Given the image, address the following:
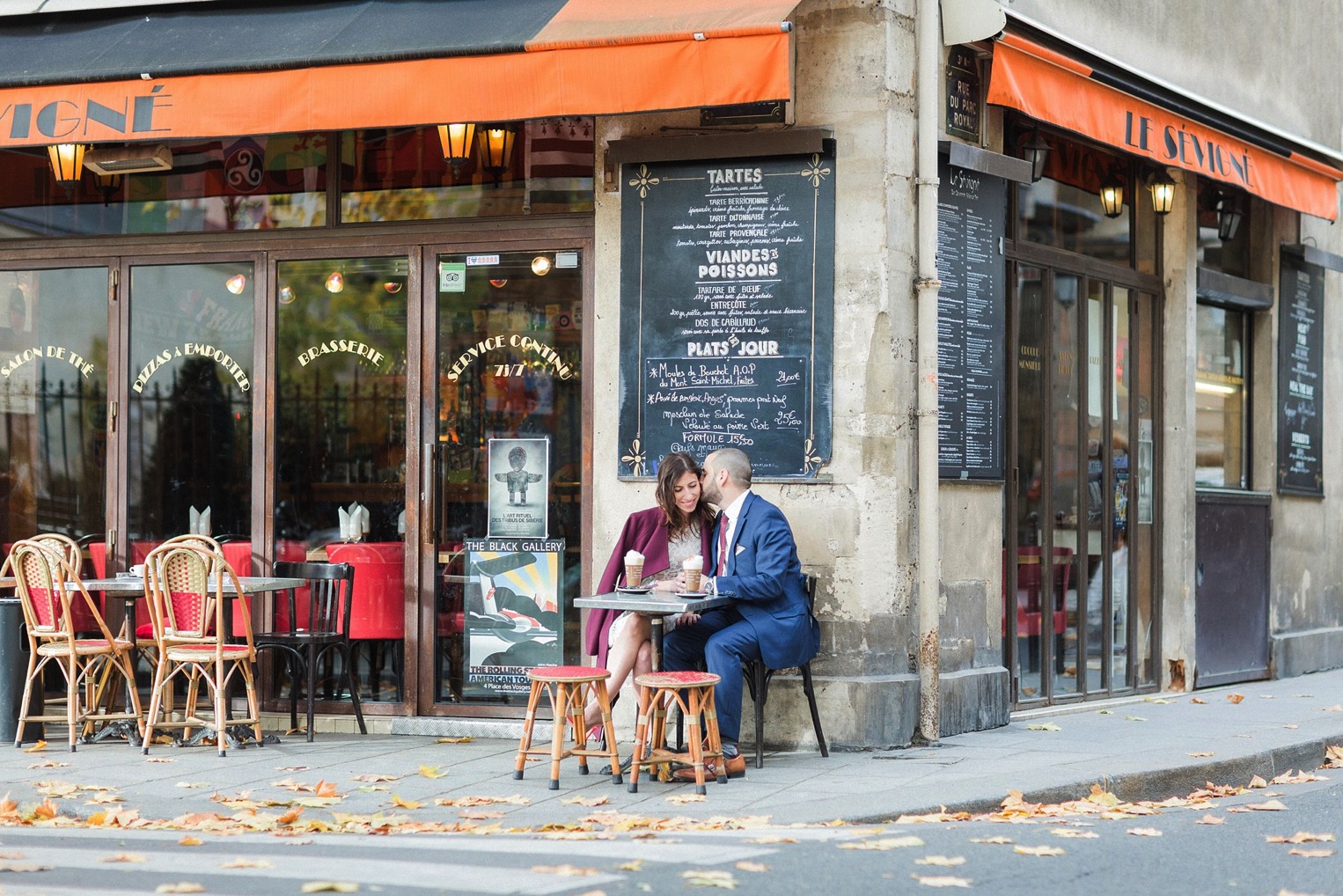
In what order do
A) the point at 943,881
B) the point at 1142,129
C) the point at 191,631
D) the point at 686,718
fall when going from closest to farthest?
the point at 943,881
the point at 686,718
the point at 191,631
the point at 1142,129

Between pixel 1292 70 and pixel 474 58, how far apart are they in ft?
25.0

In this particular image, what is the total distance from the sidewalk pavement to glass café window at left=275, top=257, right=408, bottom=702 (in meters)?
0.79

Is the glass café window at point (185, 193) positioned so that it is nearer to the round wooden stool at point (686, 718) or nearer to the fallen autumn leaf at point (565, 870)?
the round wooden stool at point (686, 718)

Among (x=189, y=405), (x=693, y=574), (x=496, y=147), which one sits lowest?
(x=693, y=574)

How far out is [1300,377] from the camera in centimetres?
1293

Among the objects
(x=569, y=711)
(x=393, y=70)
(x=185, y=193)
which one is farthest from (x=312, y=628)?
(x=393, y=70)

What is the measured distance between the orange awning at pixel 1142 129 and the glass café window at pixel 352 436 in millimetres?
3727

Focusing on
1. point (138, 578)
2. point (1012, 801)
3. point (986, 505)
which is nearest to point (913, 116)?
point (986, 505)

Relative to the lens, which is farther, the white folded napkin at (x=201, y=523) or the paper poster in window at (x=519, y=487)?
the white folded napkin at (x=201, y=523)

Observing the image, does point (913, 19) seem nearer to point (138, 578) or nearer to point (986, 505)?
point (986, 505)

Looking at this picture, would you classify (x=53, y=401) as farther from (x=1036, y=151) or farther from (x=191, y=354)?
(x=1036, y=151)

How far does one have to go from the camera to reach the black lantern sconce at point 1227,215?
39.5ft

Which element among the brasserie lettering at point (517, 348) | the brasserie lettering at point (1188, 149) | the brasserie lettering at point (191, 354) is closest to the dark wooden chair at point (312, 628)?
the brasserie lettering at point (191, 354)

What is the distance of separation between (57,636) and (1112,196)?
287 inches
